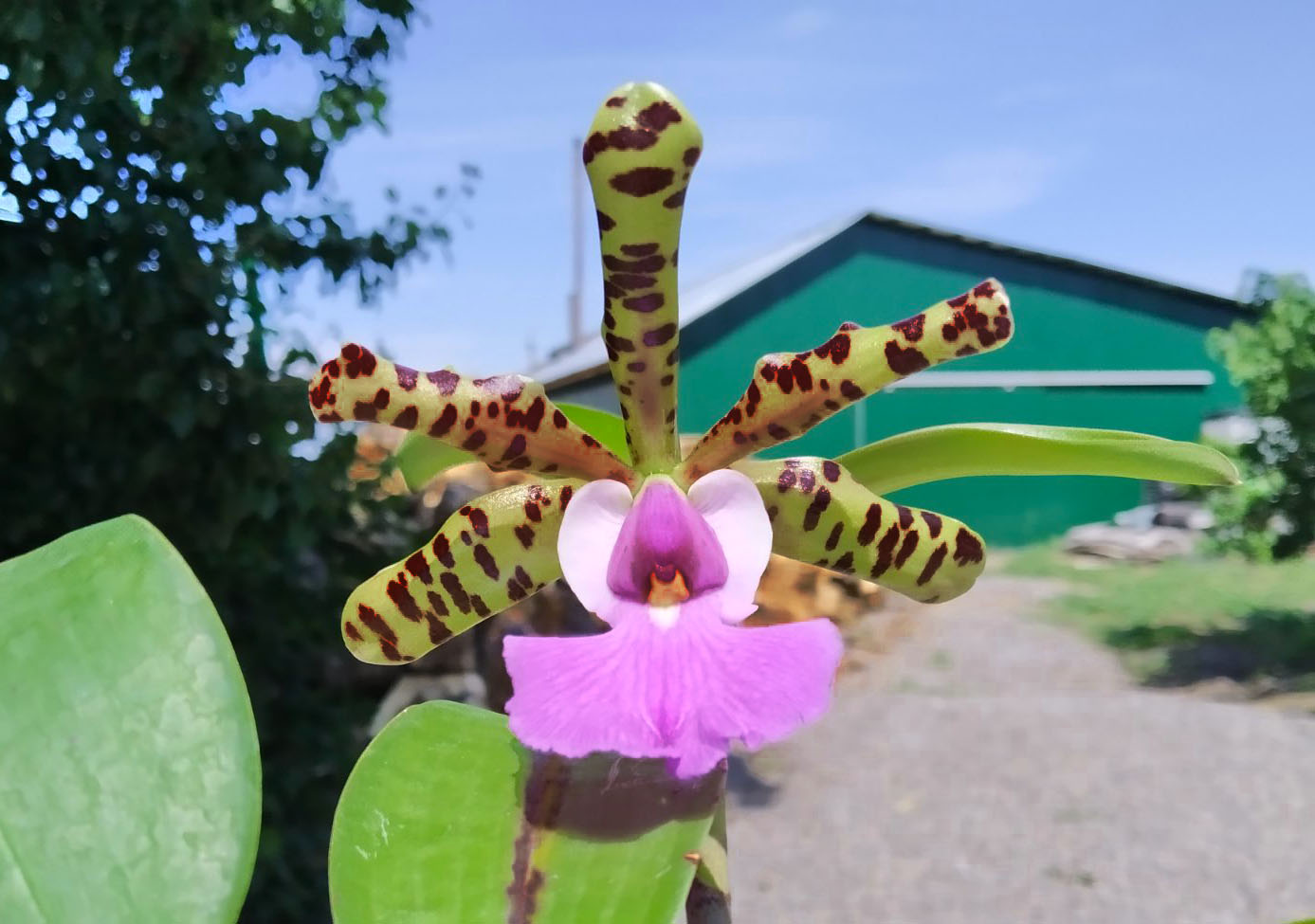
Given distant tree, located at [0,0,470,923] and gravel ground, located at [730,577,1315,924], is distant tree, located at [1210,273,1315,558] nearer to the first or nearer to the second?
gravel ground, located at [730,577,1315,924]

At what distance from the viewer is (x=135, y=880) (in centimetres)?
31

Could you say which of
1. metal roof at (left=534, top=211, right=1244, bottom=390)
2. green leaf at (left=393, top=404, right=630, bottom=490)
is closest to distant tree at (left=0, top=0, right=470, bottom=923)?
green leaf at (left=393, top=404, right=630, bottom=490)

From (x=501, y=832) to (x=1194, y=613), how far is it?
7.11m

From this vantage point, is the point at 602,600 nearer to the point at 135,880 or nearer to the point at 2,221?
the point at 135,880

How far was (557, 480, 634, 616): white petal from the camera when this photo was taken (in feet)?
1.26

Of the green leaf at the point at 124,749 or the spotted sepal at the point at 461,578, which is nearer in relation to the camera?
the green leaf at the point at 124,749

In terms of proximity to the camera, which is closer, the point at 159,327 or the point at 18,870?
the point at 18,870

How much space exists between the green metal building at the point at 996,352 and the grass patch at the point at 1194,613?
657 mm

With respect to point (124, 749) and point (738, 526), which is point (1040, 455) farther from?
point (124, 749)

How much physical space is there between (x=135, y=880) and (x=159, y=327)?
162 centimetres

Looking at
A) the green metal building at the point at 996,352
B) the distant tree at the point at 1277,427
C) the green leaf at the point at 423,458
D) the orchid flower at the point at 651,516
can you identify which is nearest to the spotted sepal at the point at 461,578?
the orchid flower at the point at 651,516

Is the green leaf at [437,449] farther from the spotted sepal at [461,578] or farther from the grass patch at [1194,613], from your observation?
the grass patch at [1194,613]

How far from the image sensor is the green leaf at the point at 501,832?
0.97 ft

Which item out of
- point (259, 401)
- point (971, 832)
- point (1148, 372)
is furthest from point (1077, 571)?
point (259, 401)
